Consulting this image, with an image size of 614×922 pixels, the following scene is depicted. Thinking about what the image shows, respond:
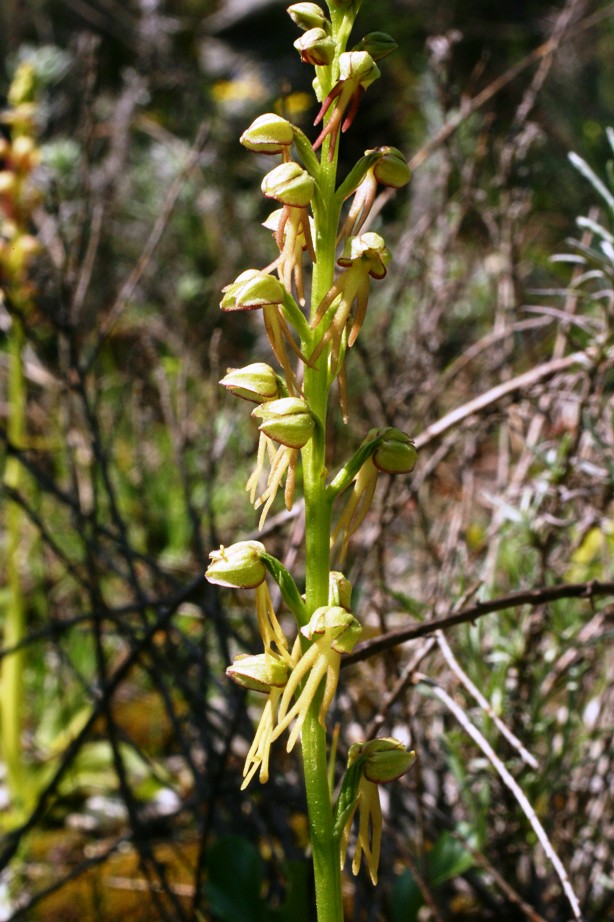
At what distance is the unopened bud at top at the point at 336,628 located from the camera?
0.87m

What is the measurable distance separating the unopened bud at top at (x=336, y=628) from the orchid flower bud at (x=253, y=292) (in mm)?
303

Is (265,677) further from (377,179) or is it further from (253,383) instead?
(377,179)

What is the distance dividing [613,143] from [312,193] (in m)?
0.77

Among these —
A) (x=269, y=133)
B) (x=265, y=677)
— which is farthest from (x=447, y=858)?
(x=269, y=133)

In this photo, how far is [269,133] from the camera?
94cm

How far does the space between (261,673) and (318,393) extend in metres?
0.28

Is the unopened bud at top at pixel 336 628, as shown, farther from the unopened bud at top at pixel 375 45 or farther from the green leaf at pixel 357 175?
the unopened bud at top at pixel 375 45

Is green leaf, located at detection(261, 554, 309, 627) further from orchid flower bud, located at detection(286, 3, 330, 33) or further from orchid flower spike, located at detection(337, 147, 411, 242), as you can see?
orchid flower bud, located at detection(286, 3, 330, 33)

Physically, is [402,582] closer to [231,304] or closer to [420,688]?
[420,688]

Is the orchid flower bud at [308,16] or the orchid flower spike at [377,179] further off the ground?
the orchid flower bud at [308,16]

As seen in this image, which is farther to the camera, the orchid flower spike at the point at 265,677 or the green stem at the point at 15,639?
the green stem at the point at 15,639

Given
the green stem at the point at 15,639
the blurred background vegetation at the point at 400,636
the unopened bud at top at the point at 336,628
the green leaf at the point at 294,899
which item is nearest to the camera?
the unopened bud at top at the point at 336,628

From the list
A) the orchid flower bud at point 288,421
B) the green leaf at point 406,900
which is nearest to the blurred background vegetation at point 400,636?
the green leaf at point 406,900

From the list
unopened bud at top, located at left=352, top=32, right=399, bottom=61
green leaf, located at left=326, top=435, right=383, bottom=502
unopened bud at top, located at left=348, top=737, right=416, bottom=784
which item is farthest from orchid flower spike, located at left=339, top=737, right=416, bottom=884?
unopened bud at top, located at left=352, top=32, right=399, bottom=61
